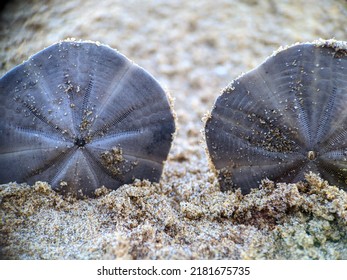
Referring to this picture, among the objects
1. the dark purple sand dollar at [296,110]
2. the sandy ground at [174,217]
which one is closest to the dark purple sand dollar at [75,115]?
the sandy ground at [174,217]

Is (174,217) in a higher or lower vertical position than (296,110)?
lower

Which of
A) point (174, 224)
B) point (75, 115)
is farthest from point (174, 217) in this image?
point (75, 115)

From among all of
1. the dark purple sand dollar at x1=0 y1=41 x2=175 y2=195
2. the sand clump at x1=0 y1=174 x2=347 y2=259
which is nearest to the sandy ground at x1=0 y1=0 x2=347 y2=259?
the sand clump at x1=0 y1=174 x2=347 y2=259

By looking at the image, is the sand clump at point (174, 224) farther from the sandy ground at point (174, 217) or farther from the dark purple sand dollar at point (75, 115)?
the dark purple sand dollar at point (75, 115)

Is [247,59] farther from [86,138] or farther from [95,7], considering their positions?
[86,138]

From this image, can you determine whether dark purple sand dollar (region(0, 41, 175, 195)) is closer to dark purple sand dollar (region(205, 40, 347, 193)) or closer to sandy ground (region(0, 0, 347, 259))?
sandy ground (region(0, 0, 347, 259))

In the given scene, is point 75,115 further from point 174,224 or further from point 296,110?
point 296,110
